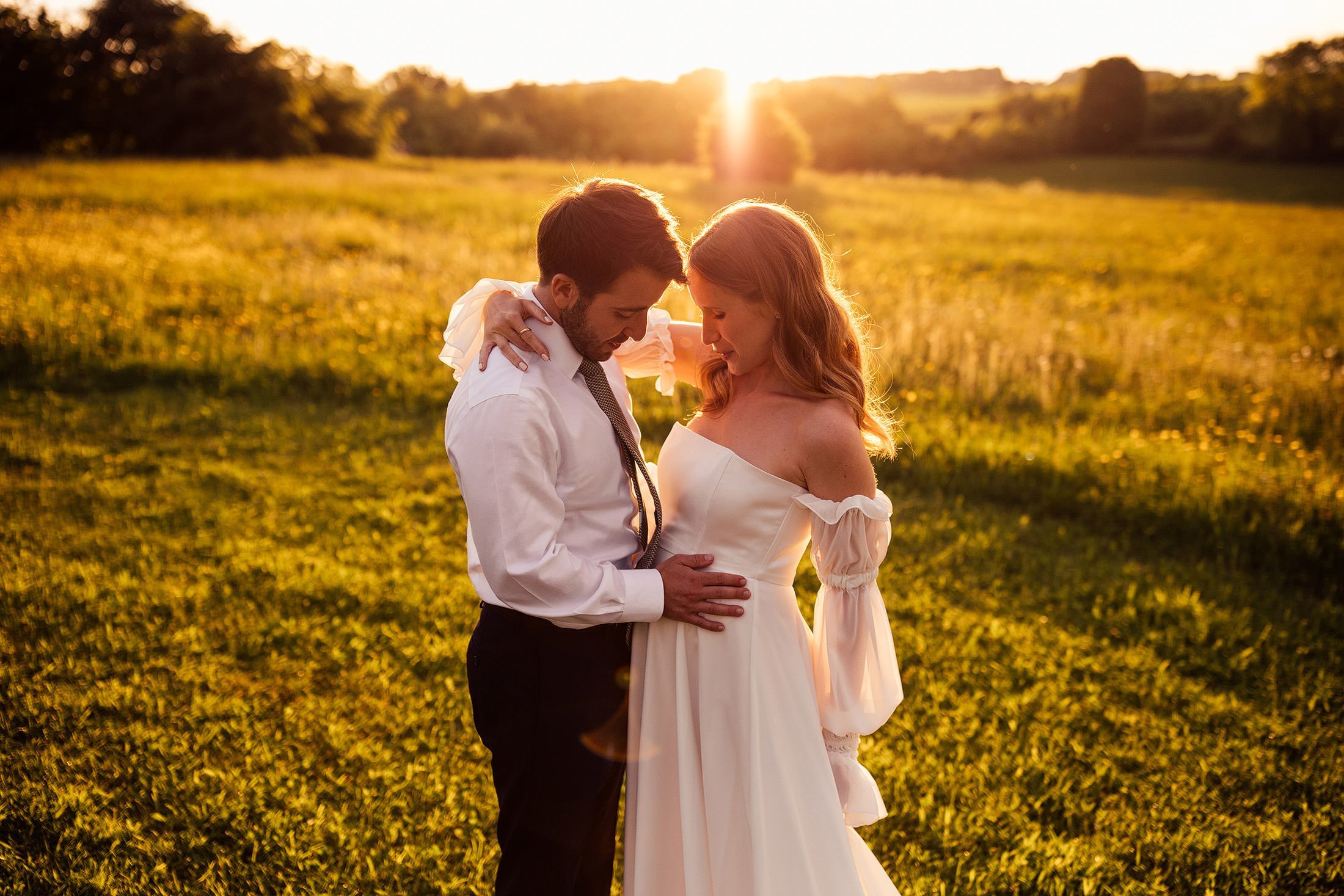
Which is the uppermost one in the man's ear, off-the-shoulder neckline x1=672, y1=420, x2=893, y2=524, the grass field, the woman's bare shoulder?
the man's ear

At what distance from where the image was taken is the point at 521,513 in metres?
2.18

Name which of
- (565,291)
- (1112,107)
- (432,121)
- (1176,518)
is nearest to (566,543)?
(565,291)

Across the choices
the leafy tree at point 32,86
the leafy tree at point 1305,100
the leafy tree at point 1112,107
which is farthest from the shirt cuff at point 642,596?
the leafy tree at point 1305,100

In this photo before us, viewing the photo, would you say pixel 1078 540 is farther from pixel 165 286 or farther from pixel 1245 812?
pixel 165 286

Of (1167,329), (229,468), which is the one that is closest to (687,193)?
(1167,329)

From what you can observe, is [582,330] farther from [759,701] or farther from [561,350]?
[759,701]

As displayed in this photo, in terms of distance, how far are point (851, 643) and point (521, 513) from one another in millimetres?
1221

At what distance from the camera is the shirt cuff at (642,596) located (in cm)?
237

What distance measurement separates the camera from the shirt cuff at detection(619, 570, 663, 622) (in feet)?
7.78

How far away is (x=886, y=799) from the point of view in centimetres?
397

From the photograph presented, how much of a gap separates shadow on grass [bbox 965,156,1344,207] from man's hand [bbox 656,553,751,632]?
4433cm

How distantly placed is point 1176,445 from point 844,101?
63.2 metres

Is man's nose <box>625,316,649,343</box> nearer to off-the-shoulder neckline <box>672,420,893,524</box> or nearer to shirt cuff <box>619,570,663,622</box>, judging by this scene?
off-the-shoulder neckline <box>672,420,893,524</box>

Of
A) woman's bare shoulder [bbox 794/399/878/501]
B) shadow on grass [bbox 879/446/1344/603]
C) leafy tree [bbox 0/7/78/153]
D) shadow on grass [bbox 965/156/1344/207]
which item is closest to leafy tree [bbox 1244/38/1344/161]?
shadow on grass [bbox 965/156/1344/207]
